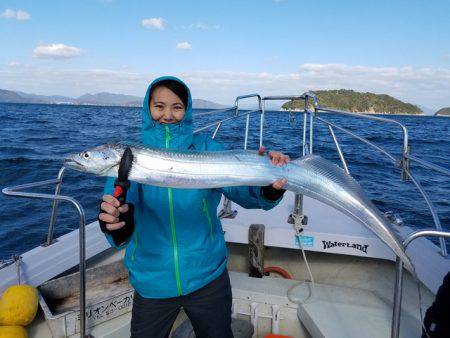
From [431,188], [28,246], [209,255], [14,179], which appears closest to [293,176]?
[209,255]

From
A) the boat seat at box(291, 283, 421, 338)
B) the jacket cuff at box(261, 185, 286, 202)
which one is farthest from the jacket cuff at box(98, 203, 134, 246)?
the boat seat at box(291, 283, 421, 338)

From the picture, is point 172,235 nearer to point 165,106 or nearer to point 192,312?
point 192,312

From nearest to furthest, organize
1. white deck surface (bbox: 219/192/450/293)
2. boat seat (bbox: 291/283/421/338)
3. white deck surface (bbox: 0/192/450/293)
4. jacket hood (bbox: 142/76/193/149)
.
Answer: jacket hood (bbox: 142/76/193/149) < boat seat (bbox: 291/283/421/338) < white deck surface (bbox: 0/192/450/293) < white deck surface (bbox: 219/192/450/293)

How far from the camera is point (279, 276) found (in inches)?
191

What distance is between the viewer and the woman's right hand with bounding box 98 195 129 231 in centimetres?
216

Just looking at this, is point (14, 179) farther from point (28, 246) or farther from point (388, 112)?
point (388, 112)

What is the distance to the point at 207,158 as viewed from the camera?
2484 millimetres

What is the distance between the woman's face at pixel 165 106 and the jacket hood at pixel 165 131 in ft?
0.12

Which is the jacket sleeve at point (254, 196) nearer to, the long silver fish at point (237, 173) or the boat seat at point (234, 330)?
the long silver fish at point (237, 173)

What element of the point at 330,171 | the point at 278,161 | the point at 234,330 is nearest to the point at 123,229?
the point at 278,161

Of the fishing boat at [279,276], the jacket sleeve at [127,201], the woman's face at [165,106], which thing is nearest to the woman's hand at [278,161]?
the woman's face at [165,106]

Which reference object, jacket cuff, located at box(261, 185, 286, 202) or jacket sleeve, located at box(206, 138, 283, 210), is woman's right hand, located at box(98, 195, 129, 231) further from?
jacket cuff, located at box(261, 185, 286, 202)

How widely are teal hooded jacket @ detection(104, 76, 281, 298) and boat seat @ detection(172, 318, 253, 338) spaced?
1.06 metres

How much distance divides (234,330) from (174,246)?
149 cm
